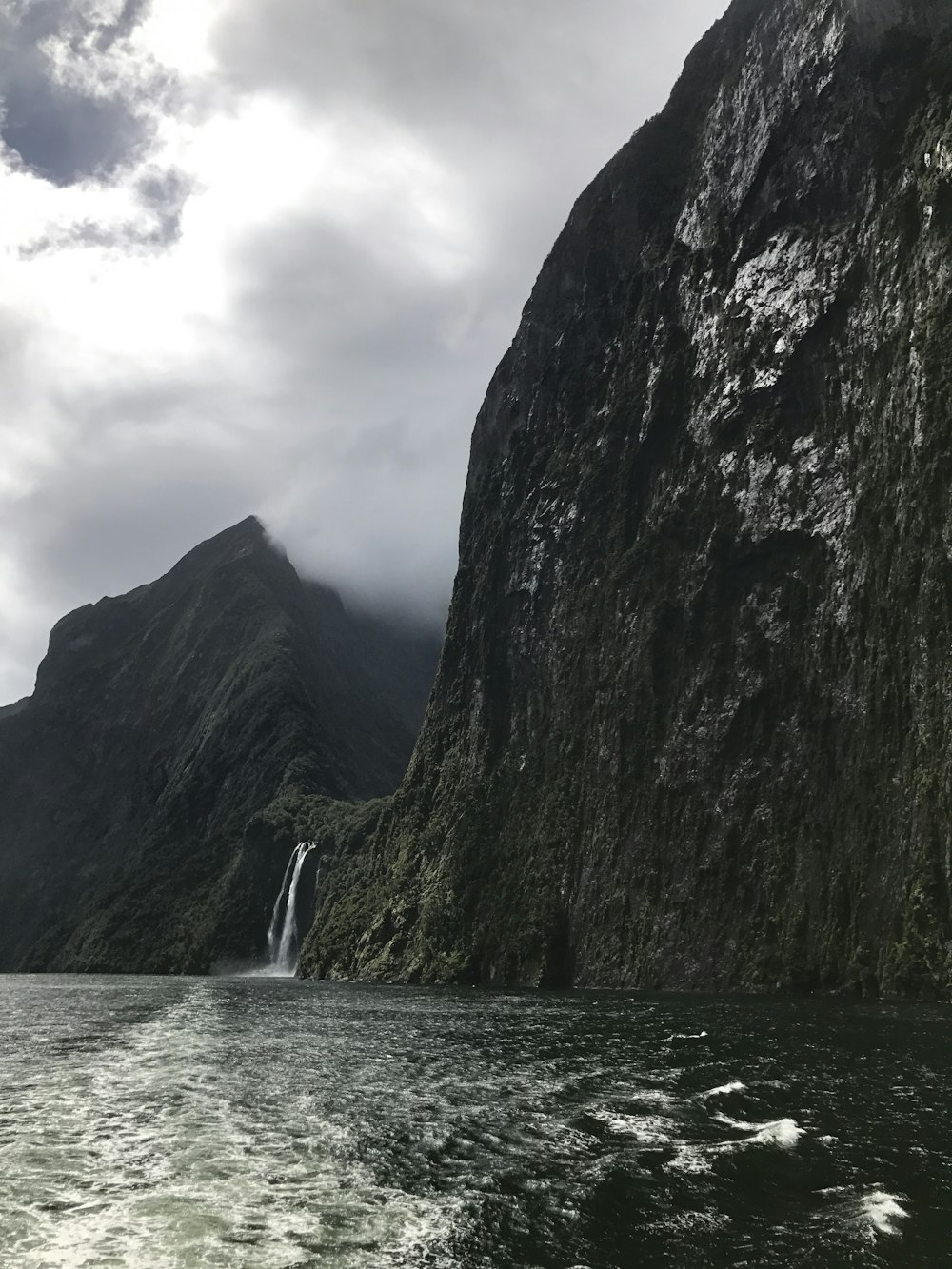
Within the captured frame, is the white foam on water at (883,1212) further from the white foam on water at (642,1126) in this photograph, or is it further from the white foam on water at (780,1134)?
the white foam on water at (642,1126)

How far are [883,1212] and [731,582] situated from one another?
5658 centimetres

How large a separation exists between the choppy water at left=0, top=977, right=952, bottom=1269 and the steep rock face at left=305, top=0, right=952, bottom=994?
19.9m

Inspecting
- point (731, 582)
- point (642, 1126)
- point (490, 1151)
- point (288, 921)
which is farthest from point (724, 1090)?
point (288, 921)

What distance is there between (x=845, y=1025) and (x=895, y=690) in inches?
798

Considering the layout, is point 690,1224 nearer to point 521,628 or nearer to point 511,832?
point 511,832

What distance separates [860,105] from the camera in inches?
2414

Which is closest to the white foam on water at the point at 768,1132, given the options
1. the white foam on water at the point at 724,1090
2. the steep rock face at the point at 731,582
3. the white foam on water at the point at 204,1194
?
the white foam on water at the point at 724,1090

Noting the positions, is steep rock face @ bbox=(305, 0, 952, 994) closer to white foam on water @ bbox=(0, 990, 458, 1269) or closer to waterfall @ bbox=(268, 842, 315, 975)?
white foam on water @ bbox=(0, 990, 458, 1269)

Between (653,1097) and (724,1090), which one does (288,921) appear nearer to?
(653,1097)

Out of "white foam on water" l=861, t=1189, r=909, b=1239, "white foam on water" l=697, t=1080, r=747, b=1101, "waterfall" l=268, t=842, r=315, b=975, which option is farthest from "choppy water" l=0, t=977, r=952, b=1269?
"waterfall" l=268, t=842, r=315, b=975

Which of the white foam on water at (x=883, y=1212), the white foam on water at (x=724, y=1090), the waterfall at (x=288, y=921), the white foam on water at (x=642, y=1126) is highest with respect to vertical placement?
the waterfall at (x=288, y=921)

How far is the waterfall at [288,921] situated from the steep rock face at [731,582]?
3723cm

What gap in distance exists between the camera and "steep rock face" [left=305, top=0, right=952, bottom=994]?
4778 cm

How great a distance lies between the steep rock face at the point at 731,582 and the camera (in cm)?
4778
